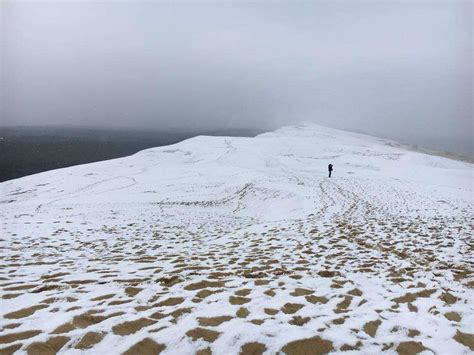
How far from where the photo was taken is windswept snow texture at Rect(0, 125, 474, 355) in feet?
12.9

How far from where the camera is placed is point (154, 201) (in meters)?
21.8

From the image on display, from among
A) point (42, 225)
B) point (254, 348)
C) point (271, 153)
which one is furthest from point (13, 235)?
point (271, 153)

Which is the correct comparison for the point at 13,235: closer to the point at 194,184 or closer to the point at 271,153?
the point at 194,184

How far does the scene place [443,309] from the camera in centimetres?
489

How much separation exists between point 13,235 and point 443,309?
1439cm

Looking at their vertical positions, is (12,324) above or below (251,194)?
above

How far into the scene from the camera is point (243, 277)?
645 centimetres

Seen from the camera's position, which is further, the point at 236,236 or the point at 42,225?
the point at 42,225

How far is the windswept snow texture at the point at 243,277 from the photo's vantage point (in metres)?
3.94

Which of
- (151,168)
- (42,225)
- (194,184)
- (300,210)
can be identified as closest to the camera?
(42,225)

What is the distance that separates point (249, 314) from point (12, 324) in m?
3.63

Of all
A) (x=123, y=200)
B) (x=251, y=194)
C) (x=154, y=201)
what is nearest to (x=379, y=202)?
(x=251, y=194)

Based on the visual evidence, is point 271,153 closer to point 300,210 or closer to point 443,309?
point 300,210

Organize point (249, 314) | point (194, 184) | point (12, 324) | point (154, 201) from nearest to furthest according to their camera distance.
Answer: point (12, 324) < point (249, 314) < point (154, 201) < point (194, 184)
